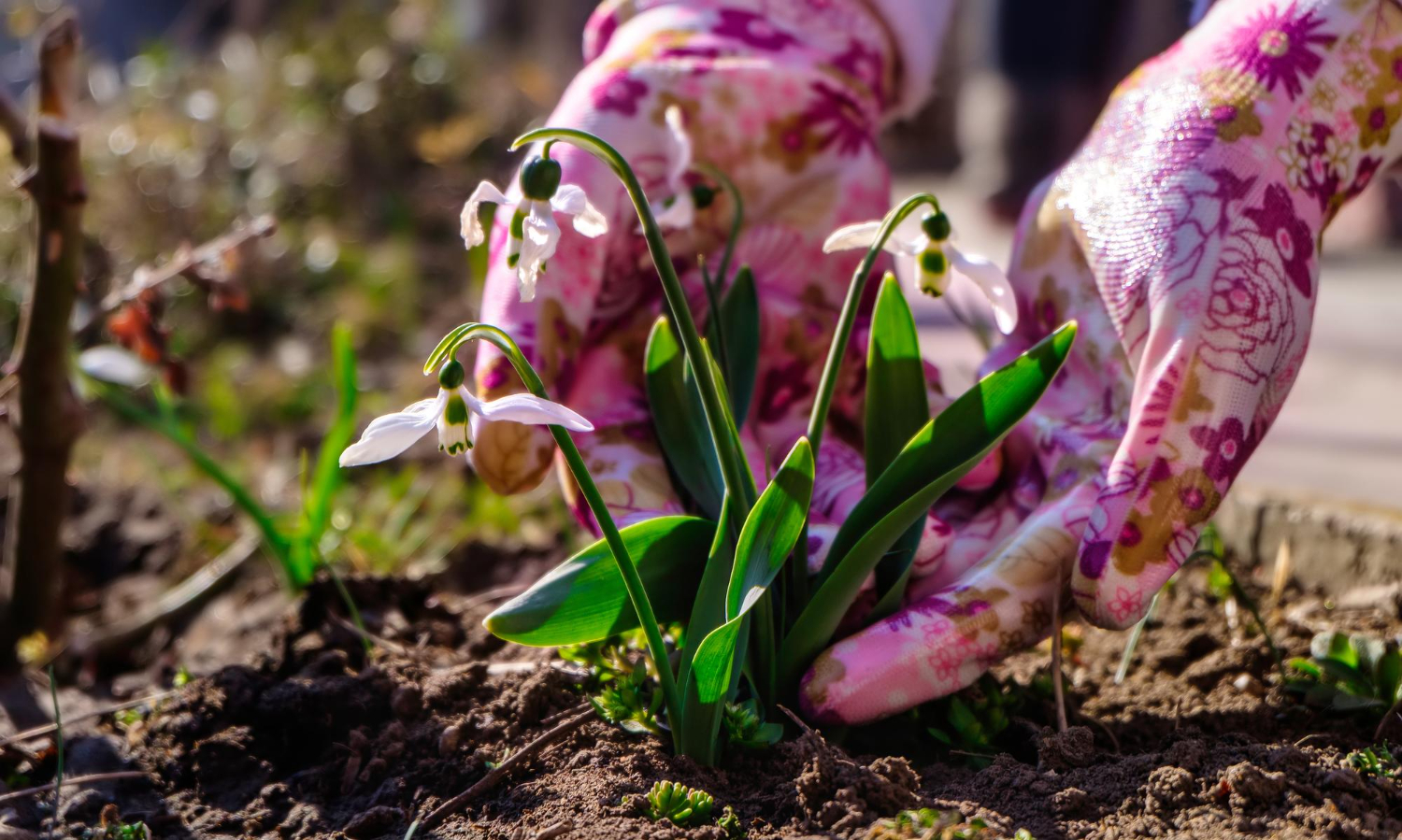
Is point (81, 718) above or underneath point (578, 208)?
underneath

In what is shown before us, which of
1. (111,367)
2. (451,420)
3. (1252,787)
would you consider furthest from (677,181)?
(111,367)

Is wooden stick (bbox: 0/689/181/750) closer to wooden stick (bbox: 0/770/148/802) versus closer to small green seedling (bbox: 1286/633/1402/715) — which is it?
wooden stick (bbox: 0/770/148/802)

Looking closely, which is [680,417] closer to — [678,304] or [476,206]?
[678,304]

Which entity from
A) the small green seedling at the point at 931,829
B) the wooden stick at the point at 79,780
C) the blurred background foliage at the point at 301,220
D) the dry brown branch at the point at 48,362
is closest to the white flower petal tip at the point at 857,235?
the small green seedling at the point at 931,829

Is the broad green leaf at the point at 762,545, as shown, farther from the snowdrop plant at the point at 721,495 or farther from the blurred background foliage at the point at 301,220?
the blurred background foliage at the point at 301,220

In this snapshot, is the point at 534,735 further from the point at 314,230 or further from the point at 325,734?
the point at 314,230

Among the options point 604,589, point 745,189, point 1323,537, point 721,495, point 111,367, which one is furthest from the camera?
point 111,367

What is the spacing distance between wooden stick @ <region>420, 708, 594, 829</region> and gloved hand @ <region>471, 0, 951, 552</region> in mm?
236

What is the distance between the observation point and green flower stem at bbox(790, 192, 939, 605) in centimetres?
121

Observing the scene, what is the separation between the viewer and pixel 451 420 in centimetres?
104

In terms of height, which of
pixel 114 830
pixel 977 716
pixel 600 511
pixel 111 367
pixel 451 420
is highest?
pixel 451 420

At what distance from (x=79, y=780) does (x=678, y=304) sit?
0.87m

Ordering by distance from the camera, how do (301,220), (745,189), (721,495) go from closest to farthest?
1. (721,495)
2. (745,189)
3. (301,220)

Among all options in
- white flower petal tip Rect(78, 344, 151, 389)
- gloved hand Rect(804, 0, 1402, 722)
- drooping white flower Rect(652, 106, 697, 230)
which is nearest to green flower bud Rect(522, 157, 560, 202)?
drooping white flower Rect(652, 106, 697, 230)
